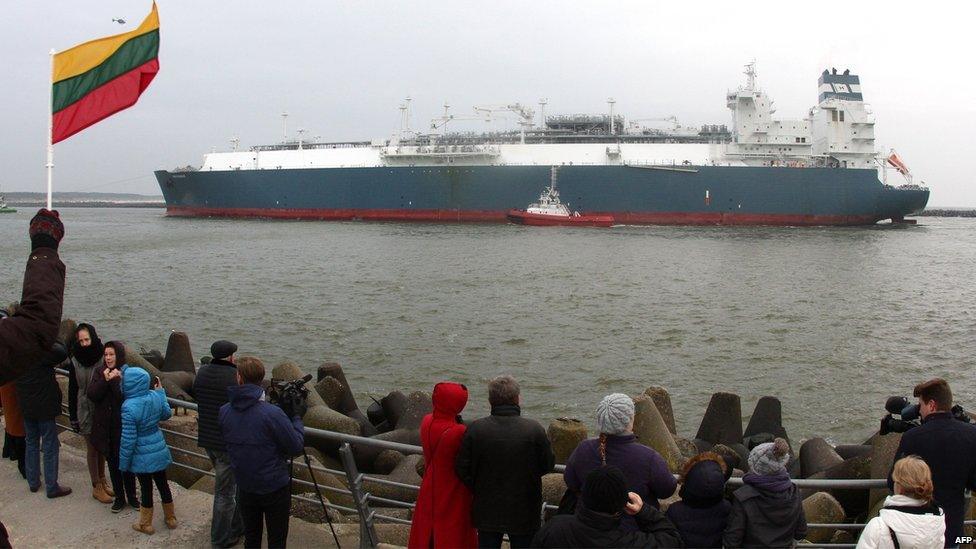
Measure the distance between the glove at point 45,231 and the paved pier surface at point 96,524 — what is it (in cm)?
187

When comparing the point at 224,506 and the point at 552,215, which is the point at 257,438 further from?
the point at 552,215

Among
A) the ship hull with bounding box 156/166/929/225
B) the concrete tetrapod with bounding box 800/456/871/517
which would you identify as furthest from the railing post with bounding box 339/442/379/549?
the ship hull with bounding box 156/166/929/225

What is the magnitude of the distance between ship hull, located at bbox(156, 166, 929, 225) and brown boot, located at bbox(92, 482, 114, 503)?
40.8m

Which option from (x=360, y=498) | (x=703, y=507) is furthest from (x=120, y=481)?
(x=703, y=507)

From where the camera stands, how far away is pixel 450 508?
9.82 ft

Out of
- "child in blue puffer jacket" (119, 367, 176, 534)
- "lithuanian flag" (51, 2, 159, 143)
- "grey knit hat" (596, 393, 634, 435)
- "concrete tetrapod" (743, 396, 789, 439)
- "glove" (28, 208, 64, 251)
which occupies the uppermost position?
"lithuanian flag" (51, 2, 159, 143)

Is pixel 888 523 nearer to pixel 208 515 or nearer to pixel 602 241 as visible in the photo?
pixel 208 515

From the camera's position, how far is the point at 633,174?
42781 mm

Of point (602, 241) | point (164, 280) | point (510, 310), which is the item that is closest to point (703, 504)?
point (510, 310)

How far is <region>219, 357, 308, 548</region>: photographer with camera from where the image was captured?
123 inches

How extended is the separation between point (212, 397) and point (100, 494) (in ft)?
3.51

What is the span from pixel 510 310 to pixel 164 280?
11096 mm

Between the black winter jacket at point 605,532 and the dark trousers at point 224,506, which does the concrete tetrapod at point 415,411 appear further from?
the black winter jacket at point 605,532

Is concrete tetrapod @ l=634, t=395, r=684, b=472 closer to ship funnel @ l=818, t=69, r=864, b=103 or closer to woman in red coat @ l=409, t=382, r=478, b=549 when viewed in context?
woman in red coat @ l=409, t=382, r=478, b=549
